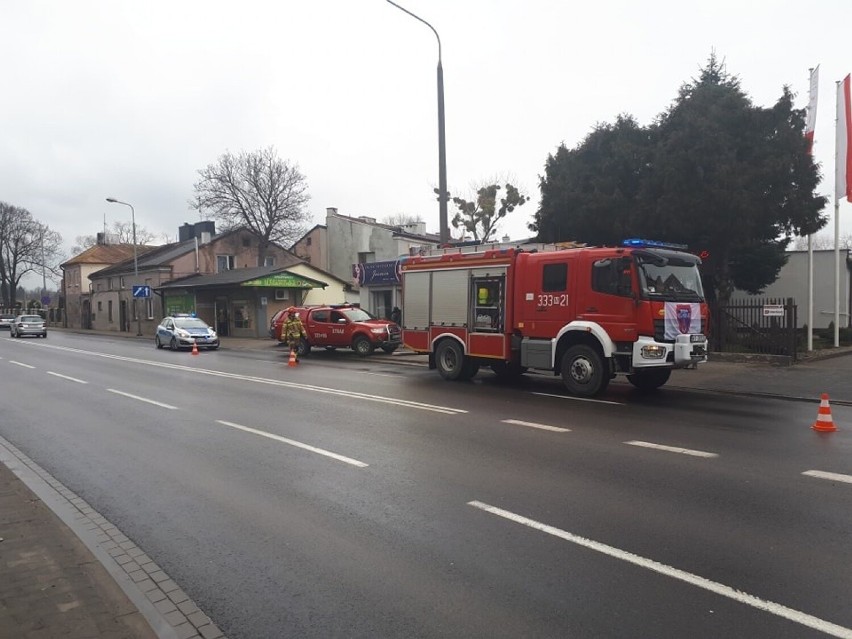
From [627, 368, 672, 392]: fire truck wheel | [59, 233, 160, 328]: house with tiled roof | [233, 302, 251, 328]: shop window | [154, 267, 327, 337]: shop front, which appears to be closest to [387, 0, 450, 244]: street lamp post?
[627, 368, 672, 392]: fire truck wheel

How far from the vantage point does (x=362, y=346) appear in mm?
22547

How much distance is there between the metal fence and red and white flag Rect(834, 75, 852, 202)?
366 cm

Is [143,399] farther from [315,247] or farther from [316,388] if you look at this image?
[315,247]

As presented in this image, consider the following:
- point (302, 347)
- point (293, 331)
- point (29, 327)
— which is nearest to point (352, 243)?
point (29, 327)

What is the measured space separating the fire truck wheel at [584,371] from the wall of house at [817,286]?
1794 cm

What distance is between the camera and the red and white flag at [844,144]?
17359 millimetres

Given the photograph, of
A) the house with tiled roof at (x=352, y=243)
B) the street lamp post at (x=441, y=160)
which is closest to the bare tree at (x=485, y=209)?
the house with tiled roof at (x=352, y=243)

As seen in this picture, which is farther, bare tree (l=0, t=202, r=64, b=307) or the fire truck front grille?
bare tree (l=0, t=202, r=64, b=307)

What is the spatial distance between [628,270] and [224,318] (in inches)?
1226

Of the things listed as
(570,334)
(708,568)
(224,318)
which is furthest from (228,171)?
(708,568)

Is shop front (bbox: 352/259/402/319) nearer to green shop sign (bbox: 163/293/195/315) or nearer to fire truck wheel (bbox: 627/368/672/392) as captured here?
green shop sign (bbox: 163/293/195/315)

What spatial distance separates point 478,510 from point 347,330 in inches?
706

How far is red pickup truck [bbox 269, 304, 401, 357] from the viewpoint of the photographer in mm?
22406

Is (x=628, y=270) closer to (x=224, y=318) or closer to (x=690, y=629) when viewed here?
(x=690, y=629)
